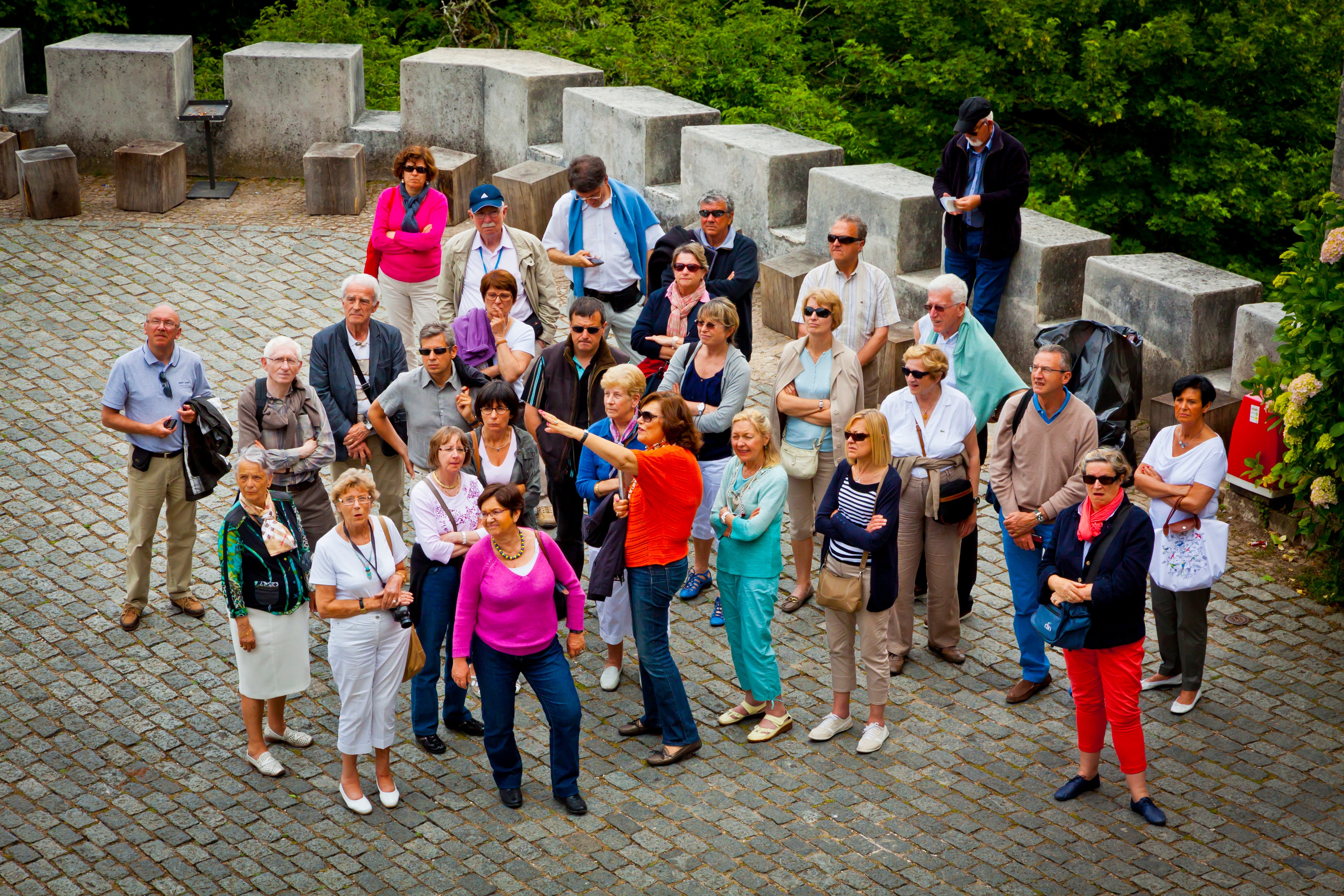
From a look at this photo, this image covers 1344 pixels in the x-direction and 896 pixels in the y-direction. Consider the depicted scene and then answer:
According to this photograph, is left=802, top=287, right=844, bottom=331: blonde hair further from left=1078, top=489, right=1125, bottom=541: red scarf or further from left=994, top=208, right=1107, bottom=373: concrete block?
left=994, top=208, right=1107, bottom=373: concrete block

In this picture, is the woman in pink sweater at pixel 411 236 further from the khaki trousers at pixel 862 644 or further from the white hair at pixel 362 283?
the khaki trousers at pixel 862 644

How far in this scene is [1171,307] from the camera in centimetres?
965

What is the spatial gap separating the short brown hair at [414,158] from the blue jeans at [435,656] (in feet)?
12.5

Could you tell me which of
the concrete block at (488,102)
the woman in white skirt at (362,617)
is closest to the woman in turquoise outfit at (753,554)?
the woman in white skirt at (362,617)

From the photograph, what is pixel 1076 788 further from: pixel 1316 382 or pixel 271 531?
pixel 271 531

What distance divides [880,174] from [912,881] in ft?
21.8

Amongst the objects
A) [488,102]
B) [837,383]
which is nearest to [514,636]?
[837,383]

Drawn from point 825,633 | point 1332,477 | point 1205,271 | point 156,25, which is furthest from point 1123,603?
point 156,25

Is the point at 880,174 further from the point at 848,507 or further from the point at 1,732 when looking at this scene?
the point at 1,732

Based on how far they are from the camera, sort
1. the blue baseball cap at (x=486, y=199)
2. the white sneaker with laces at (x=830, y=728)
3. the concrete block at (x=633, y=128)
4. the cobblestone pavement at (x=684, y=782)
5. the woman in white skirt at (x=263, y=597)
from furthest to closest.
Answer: the concrete block at (x=633, y=128) < the blue baseball cap at (x=486, y=199) < the white sneaker with laces at (x=830, y=728) < the woman in white skirt at (x=263, y=597) < the cobblestone pavement at (x=684, y=782)

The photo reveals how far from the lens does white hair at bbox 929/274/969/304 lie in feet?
25.6

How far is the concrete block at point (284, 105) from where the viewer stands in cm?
1398

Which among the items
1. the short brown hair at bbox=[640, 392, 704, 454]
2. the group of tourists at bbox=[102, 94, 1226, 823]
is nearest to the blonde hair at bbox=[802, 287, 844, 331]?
the group of tourists at bbox=[102, 94, 1226, 823]

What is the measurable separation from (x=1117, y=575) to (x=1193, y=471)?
1.13 meters
